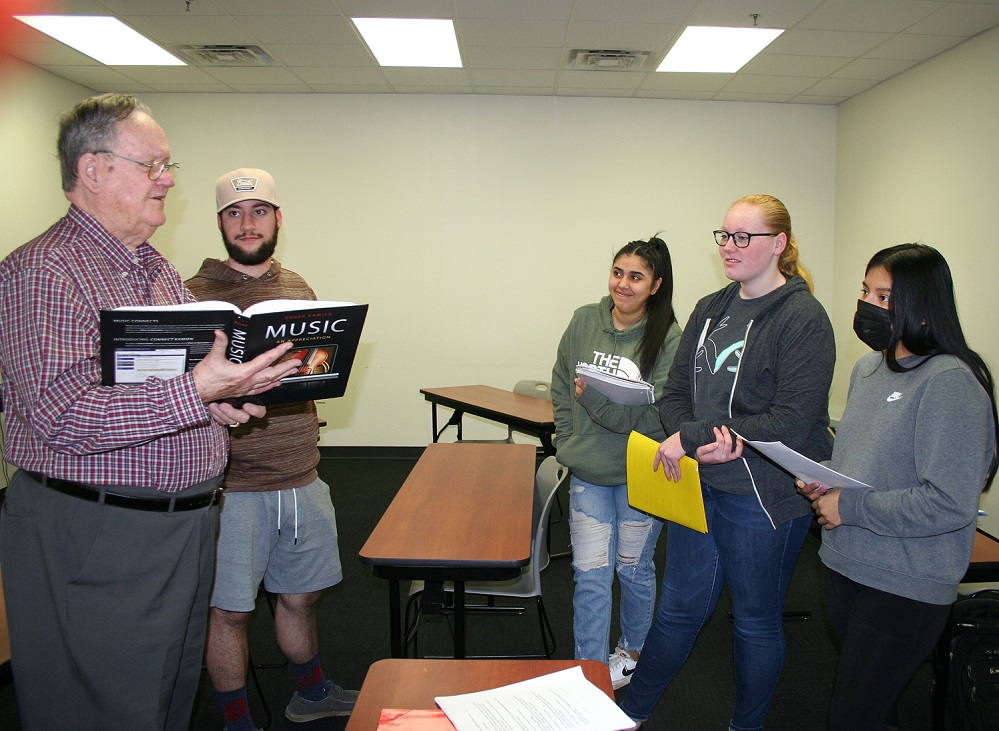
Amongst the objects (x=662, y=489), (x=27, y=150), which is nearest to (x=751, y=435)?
(x=662, y=489)

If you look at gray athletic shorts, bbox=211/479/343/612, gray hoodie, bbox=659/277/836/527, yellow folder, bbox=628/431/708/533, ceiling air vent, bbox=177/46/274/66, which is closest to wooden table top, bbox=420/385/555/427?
yellow folder, bbox=628/431/708/533

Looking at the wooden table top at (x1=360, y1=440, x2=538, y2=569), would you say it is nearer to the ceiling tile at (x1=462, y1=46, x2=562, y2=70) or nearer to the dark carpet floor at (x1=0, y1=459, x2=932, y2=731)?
the dark carpet floor at (x1=0, y1=459, x2=932, y2=731)

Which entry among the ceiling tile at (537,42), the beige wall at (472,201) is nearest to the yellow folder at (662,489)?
the ceiling tile at (537,42)

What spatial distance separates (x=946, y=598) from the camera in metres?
1.50

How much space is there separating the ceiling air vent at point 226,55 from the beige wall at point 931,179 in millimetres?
4803

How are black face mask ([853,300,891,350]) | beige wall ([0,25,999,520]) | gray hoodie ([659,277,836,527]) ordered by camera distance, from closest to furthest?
black face mask ([853,300,891,350]) < gray hoodie ([659,277,836,527]) < beige wall ([0,25,999,520])

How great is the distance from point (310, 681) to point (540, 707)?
1.61m

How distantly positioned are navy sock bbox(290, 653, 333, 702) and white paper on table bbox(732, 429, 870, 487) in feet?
5.55

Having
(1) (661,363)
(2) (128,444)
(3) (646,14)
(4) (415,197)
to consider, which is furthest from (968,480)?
(4) (415,197)

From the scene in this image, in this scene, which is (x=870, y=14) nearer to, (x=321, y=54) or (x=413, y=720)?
(x=321, y=54)

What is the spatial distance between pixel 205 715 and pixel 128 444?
1.58 m

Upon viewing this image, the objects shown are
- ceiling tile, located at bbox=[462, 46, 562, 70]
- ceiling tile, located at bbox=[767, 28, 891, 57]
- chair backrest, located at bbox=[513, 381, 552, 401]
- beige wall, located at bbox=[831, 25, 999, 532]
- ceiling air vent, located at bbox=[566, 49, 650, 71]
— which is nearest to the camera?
beige wall, located at bbox=[831, 25, 999, 532]

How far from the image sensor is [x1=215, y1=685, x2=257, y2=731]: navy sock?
2.15 meters

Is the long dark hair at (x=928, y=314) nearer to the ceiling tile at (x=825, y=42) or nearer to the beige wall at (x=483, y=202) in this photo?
the ceiling tile at (x=825, y=42)
